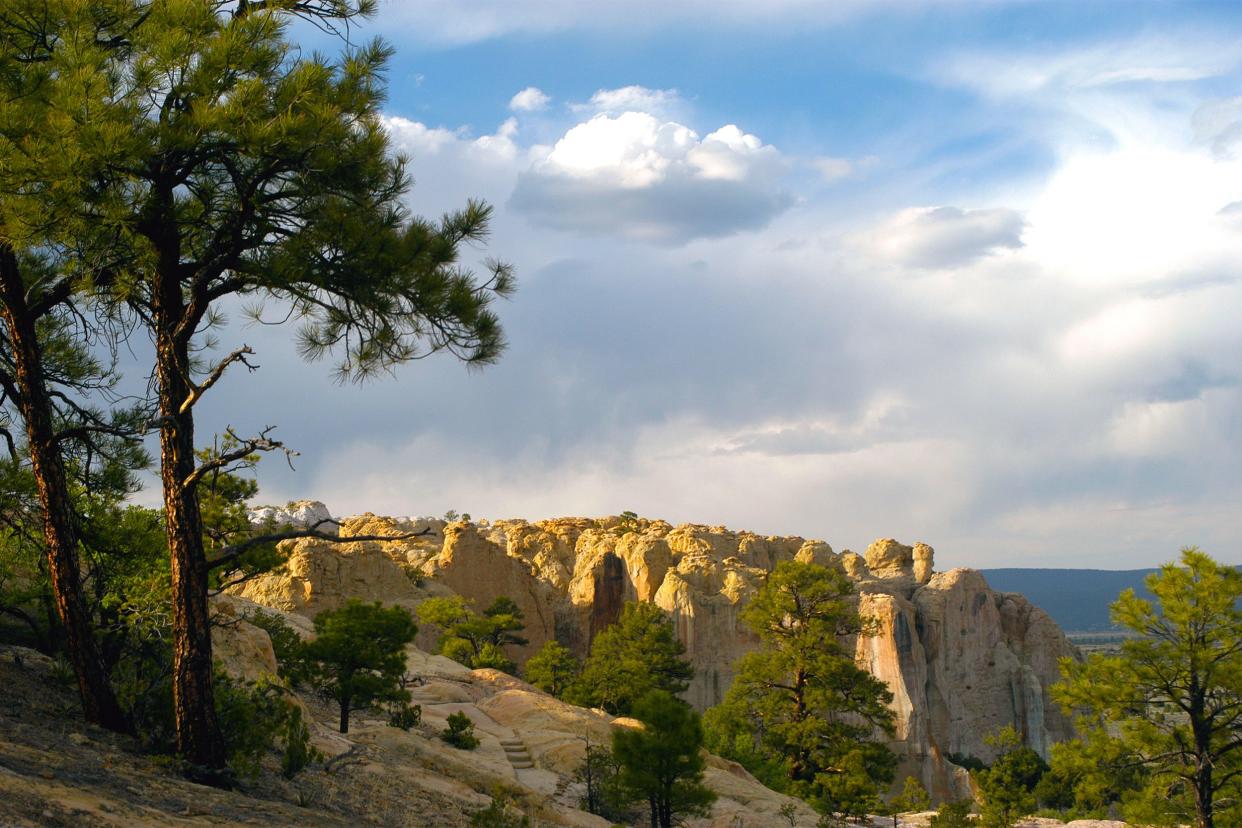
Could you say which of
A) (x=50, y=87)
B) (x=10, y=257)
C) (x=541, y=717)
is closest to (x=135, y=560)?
(x=10, y=257)

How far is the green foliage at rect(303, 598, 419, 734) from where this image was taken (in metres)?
22.6

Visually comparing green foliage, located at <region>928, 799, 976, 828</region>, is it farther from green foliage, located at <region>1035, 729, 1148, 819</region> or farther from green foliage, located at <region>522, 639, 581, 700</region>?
green foliage, located at <region>522, 639, 581, 700</region>

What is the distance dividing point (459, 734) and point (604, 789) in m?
4.08

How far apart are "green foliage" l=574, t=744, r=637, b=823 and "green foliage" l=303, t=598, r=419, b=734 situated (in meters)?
4.58

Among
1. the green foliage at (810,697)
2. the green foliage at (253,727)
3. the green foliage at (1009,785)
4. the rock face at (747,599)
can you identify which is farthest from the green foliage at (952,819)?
the green foliage at (253,727)

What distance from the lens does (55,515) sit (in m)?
11.5

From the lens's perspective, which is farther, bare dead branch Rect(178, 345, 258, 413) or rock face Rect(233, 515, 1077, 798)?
rock face Rect(233, 515, 1077, 798)

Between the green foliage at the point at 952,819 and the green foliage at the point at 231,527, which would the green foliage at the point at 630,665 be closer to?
the green foliage at the point at 952,819

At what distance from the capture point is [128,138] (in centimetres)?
963

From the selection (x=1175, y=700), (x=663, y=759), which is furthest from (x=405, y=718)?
(x=1175, y=700)

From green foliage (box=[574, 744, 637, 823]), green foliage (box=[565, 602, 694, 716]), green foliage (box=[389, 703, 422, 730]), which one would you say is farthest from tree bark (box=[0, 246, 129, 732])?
green foliage (box=[565, 602, 694, 716])

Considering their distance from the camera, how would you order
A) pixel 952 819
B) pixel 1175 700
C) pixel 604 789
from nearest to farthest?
pixel 1175 700, pixel 604 789, pixel 952 819

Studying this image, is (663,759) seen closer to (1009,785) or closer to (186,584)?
(186,584)

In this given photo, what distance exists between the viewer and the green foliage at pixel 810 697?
29516 mm
